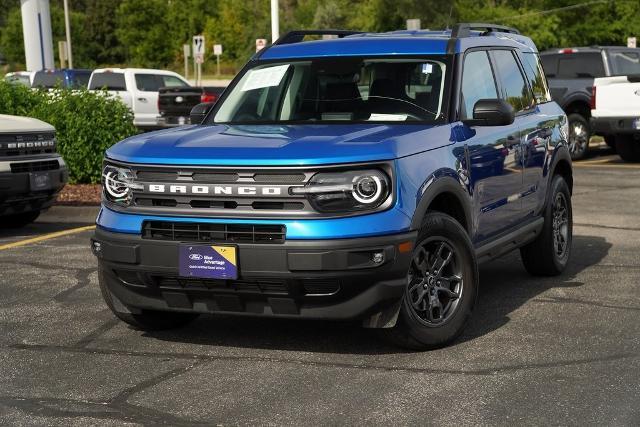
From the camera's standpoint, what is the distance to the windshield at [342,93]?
22.0 ft

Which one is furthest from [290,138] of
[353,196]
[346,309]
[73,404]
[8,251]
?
[8,251]

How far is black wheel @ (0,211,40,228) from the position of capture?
1161 cm

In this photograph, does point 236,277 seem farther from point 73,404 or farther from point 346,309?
point 73,404

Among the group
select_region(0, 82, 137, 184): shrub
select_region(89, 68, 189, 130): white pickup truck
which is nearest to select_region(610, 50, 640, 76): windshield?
select_region(0, 82, 137, 184): shrub

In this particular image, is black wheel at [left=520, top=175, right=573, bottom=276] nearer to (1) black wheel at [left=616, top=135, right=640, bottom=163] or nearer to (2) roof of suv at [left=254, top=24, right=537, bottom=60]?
(2) roof of suv at [left=254, top=24, right=537, bottom=60]

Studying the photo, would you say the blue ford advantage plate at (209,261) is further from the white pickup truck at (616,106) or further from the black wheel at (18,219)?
the white pickup truck at (616,106)

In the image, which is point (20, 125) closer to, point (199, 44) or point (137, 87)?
point (137, 87)

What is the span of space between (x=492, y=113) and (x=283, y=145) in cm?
148

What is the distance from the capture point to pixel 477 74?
720cm

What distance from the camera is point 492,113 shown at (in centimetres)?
651

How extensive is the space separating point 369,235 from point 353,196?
220 mm

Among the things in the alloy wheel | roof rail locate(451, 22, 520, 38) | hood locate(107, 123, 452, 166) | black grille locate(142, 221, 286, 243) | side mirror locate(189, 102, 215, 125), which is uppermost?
roof rail locate(451, 22, 520, 38)

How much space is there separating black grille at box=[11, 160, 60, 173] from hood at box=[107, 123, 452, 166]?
431cm

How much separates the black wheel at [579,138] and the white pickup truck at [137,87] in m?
Answer: 11.4
